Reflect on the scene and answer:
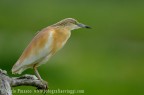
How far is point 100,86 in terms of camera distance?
16375 millimetres

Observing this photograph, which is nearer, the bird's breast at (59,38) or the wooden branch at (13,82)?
the wooden branch at (13,82)

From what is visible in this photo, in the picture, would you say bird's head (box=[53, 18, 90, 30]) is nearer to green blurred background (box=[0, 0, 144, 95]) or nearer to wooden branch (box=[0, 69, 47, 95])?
wooden branch (box=[0, 69, 47, 95])

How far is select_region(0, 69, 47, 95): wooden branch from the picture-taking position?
25.8 ft

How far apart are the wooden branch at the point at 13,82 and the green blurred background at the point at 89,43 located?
20.9 feet

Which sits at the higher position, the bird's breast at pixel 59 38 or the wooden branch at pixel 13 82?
the bird's breast at pixel 59 38

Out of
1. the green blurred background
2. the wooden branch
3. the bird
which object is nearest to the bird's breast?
the bird

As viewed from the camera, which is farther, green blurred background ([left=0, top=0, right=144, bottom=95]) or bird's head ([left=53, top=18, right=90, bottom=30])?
green blurred background ([left=0, top=0, right=144, bottom=95])

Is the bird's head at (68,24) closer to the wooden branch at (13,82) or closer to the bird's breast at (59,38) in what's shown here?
the bird's breast at (59,38)

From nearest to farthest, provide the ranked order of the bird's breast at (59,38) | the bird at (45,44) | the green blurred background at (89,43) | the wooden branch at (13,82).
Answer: the wooden branch at (13,82) < the bird at (45,44) < the bird's breast at (59,38) < the green blurred background at (89,43)

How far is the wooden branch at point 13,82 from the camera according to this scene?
7852 millimetres

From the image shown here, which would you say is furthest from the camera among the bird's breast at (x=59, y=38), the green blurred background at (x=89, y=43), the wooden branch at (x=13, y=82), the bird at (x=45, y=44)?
the green blurred background at (x=89, y=43)

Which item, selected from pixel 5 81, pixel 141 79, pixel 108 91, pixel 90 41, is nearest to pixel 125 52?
pixel 90 41

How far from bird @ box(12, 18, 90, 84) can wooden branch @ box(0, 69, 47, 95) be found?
3.6 inches

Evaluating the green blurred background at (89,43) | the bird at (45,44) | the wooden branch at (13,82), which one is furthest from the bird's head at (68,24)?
the green blurred background at (89,43)
